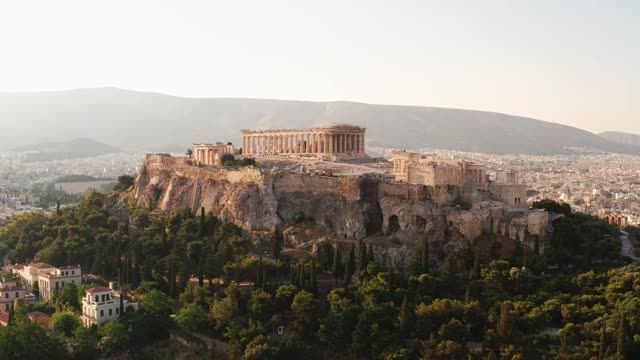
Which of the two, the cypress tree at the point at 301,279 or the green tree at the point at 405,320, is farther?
the cypress tree at the point at 301,279

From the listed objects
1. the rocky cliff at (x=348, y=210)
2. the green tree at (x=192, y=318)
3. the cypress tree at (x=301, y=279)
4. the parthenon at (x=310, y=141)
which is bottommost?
the green tree at (x=192, y=318)

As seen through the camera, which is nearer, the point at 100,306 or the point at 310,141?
the point at 100,306

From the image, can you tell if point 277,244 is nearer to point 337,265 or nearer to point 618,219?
point 337,265

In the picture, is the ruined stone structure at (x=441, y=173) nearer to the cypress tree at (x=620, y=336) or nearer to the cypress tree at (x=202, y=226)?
the cypress tree at (x=202, y=226)

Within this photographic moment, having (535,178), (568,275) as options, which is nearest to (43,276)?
(568,275)

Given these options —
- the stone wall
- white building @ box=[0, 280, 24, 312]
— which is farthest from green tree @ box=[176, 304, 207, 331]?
the stone wall

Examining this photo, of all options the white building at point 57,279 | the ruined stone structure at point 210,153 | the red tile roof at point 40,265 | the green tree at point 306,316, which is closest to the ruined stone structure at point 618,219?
the ruined stone structure at point 210,153

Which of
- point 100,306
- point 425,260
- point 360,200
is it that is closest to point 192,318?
point 100,306
